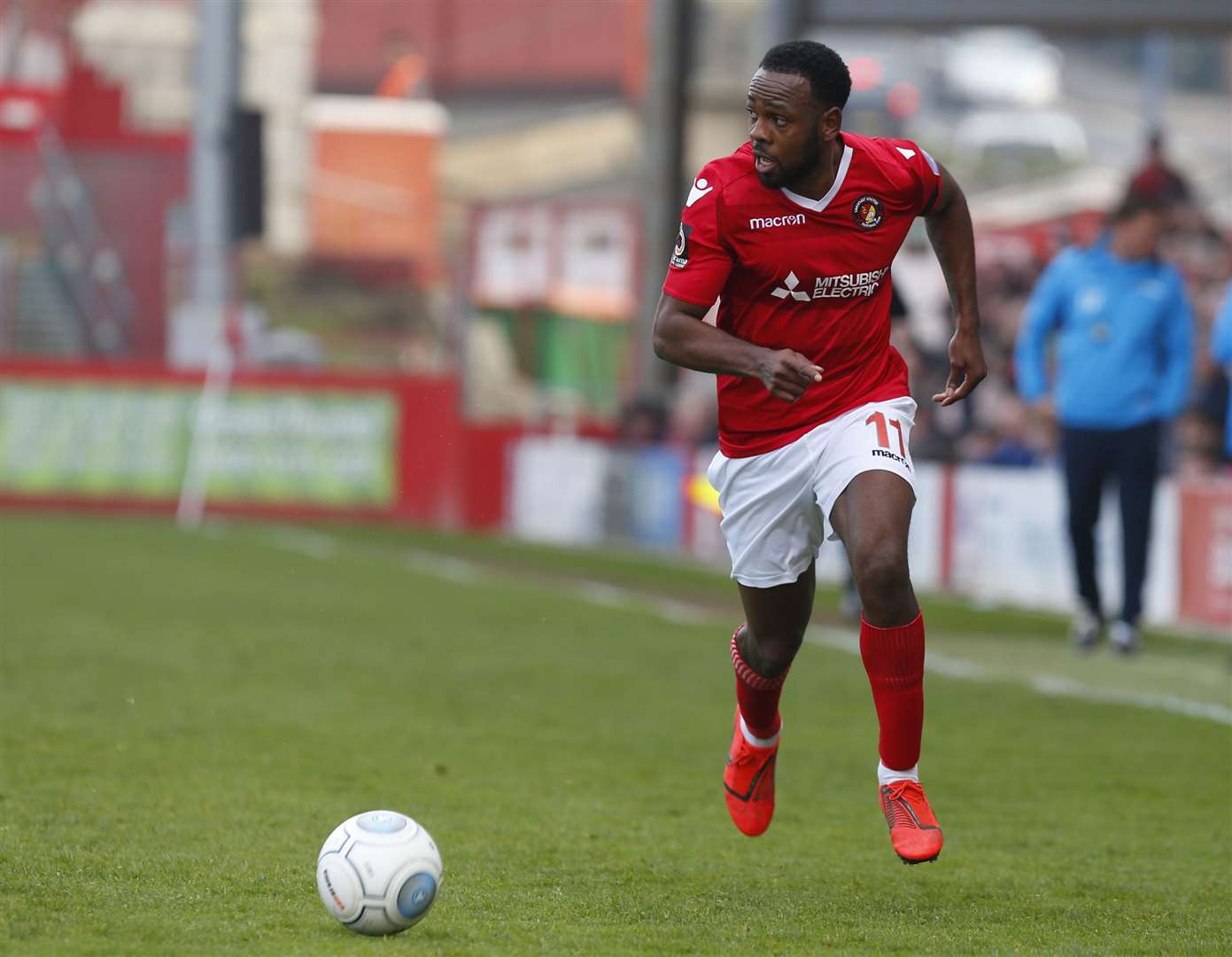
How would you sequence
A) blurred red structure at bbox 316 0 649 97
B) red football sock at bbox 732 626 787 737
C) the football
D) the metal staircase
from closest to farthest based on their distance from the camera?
1. the football
2. red football sock at bbox 732 626 787 737
3. the metal staircase
4. blurred red structure at bbox 316 0 649 97

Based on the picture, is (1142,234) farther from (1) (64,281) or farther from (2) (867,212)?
(1) (64,281)

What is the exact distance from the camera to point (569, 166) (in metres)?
36.2

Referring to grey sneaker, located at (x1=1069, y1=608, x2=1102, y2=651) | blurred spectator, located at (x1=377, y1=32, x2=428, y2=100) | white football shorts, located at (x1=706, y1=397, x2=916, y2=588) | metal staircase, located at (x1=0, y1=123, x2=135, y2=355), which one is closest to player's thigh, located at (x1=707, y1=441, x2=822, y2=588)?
white football shorts, located at (x1=706, y1=397, x2=916, y2=588)

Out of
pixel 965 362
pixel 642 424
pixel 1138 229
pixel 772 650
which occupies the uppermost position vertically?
pixel 965 362

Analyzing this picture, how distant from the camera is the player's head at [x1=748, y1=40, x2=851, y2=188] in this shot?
561 centimetres

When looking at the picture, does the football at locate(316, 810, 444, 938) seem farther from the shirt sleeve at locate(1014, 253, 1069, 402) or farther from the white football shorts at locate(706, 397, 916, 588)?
the shirt sleeve at locate(1014, 253, 1069, 402)

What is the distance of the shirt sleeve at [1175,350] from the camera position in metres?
11.6

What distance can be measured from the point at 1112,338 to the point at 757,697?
5.89 metres

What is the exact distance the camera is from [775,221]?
572 centimetres

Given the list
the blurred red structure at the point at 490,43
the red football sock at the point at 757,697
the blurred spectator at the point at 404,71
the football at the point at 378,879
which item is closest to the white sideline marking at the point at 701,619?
the red football sock at the point at 757,697

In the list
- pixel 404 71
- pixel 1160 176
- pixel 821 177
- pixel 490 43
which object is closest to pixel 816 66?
pixel 821 177

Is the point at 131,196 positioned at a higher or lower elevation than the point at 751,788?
lower

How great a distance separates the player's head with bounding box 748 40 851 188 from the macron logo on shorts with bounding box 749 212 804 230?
0.28ft

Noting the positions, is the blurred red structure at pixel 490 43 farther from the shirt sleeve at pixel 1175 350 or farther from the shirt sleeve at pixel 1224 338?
the shirt sleeve at pixel 1224 338
